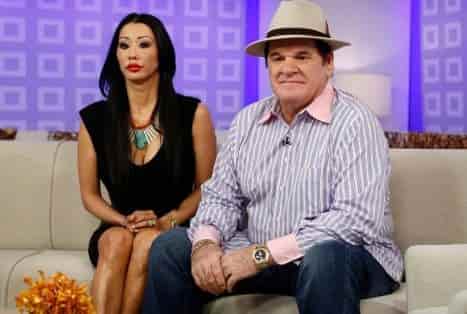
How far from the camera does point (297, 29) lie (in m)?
2.12

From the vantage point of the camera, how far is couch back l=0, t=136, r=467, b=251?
8.04 feet

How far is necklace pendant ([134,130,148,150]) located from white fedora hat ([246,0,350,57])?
0.58 meters

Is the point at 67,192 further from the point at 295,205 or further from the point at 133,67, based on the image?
the point at 295,205

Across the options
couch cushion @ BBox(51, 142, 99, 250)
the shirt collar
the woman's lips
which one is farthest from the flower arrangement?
couch cushion @ BBox(51, 142, 99, 250)

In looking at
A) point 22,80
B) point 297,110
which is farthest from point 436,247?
point 22,80

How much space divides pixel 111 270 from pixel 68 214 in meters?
0.69

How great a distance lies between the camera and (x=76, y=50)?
507 centimetres

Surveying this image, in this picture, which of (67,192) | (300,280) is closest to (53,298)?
(300,280)

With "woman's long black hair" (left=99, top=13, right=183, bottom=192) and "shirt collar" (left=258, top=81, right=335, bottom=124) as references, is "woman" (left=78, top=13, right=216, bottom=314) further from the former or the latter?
"shirt collar" (left=258, top=81, right=335, bottom=124)

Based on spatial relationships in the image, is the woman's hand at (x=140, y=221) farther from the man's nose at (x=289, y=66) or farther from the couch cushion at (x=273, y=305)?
the man's nose at (x=289, y=66)

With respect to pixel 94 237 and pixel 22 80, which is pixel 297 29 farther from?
pixel 22 80

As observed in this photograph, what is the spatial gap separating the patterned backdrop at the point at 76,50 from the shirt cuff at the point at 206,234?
3.14 meters

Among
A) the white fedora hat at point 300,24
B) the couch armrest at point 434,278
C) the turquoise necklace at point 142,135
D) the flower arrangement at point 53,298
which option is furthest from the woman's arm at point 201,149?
the flower arrangement at point 53,298

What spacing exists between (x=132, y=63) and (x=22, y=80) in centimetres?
272
